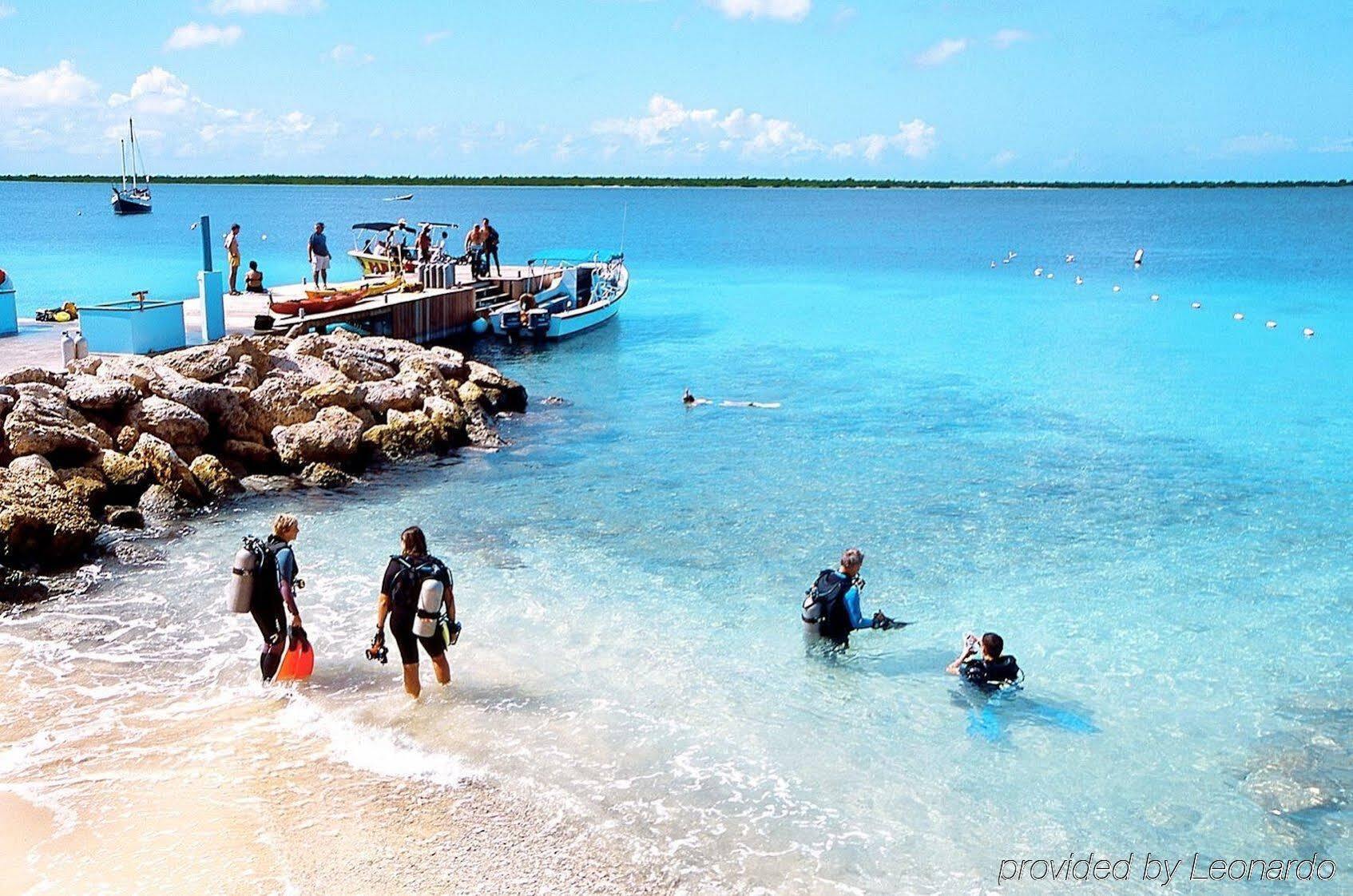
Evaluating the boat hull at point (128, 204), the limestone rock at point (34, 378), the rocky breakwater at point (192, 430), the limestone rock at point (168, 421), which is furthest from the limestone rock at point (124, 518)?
the boat hull at point (128, 204)

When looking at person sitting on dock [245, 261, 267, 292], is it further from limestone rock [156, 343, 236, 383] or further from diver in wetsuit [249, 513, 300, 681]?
diver in wetsuit [249, 513, 300, 681]

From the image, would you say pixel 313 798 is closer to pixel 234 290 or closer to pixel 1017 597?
pixel 1017 597

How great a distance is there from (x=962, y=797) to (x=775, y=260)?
5727 centimetres

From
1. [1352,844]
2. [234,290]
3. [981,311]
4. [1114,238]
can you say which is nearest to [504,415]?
[234,290]

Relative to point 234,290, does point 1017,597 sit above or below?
below

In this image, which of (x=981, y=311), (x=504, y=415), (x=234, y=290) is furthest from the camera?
(x=981, y=311)

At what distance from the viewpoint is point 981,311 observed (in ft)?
134

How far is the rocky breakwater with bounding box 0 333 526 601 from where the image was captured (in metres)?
12.7

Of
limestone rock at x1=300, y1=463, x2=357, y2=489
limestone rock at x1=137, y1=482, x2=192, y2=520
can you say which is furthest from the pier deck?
limestone rock at x1=300, y1=463, x2=357, y2=489

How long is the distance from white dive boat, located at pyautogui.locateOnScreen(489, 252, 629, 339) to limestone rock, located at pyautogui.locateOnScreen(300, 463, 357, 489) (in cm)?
1438

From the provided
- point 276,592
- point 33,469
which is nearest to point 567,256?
point 33,469

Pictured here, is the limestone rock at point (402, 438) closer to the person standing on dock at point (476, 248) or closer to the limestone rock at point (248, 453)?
the limestone rock at point (248, 453)

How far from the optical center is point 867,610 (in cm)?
1174

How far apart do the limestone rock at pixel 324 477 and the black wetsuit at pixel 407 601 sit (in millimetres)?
7623
